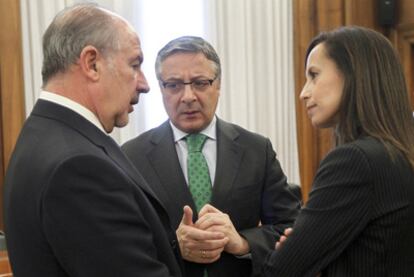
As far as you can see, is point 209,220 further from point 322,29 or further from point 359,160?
point 322,29

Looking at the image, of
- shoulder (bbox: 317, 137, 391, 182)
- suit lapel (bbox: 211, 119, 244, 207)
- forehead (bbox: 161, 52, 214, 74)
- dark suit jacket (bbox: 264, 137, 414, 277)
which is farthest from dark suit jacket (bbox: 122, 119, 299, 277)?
shoulder (bbox: 317, 137, 391, 182)

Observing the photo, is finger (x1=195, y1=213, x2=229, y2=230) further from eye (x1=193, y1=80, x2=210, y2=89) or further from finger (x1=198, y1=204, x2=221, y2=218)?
eye (x1=193, y1=80, x2=210, y2=89)

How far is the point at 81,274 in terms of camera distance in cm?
124

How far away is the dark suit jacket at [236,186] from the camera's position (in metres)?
2.15

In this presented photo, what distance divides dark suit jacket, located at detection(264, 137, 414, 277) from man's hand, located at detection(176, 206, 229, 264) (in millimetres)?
454

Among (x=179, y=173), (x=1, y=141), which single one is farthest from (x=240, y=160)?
(x=1, y=141)

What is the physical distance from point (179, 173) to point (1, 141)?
1.70 m

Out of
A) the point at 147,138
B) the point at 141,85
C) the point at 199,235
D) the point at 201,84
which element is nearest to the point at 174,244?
the point at 199,235

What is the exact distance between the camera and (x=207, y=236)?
6.49ft

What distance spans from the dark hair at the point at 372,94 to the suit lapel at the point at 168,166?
2.42 ft

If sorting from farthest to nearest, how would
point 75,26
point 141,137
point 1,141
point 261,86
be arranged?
point 261,86 → point 1,141 → point 141,137 → point 75,26

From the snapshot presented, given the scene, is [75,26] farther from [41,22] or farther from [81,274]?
Answer: [41,22]

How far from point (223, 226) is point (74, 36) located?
3.09 ft

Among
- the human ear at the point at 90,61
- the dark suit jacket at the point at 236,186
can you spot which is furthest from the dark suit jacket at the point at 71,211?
the dark suit jacket at the point at 236,186
